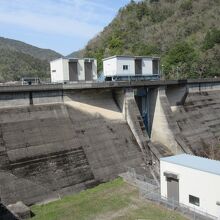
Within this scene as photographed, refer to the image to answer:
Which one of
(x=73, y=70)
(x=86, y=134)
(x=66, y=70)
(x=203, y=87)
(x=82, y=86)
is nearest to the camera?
(x=86, y=134)

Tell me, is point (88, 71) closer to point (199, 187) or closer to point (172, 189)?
point (172, 189)

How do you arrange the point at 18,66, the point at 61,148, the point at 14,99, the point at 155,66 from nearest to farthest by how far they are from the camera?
the point at 61,148 < the point at 14,99 < the point at 155,66 < the point at 18,66

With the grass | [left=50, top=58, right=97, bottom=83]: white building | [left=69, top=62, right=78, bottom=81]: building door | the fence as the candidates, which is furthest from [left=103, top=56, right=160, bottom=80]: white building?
the grass

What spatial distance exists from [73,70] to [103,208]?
45.8 feet

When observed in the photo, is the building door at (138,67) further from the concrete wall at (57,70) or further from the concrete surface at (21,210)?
the concrete surface at (21,210)

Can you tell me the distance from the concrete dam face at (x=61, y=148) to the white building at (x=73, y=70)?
2615 mm

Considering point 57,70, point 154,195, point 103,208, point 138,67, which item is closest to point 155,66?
point 138,67

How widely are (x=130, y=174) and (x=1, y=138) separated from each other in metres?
9.36

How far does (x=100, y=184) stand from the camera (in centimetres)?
2000

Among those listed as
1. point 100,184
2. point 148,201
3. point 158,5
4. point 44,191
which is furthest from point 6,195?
point 158,5

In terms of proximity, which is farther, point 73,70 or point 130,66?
point 130,66

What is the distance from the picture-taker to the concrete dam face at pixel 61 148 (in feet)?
58.5

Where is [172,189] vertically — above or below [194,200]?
above

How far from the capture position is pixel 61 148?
798 inches
